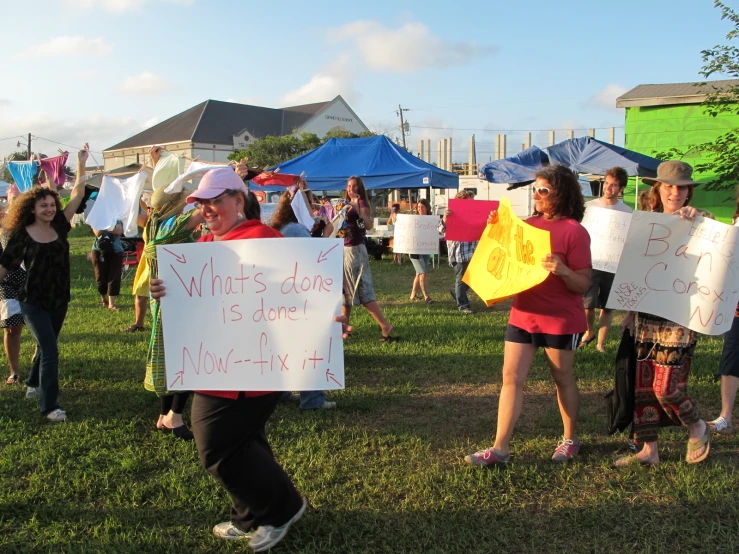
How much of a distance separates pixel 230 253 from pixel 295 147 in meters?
51.9

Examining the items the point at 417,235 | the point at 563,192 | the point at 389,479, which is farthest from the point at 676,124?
the point at 389,479

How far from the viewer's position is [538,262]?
3289 mm

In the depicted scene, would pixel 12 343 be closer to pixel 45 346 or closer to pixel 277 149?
pixel 45 346

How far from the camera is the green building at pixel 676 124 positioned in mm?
13016

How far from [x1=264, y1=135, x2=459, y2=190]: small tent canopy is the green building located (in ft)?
16.6

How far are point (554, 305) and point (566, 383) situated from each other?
1.78 ft

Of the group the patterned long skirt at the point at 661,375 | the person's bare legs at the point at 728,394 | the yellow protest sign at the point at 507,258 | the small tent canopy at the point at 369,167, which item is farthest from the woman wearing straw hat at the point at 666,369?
the small tent canopy at the point at 369,167

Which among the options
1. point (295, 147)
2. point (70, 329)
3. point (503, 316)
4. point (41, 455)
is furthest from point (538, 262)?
point (295, 147)

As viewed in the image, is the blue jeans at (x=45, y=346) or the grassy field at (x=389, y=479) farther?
the blue jeans at (x=45, y=346)

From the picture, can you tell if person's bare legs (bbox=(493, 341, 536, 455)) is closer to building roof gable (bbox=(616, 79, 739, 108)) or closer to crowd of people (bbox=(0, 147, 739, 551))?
crowd of people (bbox=(0, 147, 739, 551))

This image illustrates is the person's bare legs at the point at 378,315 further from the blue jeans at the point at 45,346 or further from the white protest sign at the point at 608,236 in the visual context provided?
the blue jeans at the point at 45,346

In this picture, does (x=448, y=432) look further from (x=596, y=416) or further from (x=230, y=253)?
(x=230, y=253)

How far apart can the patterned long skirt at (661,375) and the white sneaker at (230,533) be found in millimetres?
2498

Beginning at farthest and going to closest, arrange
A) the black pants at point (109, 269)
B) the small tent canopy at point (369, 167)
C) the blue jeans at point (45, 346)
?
the small tent canopy at point (369, 167), the black pants at point (109, 269), the blue jeans at point (45, 346)
